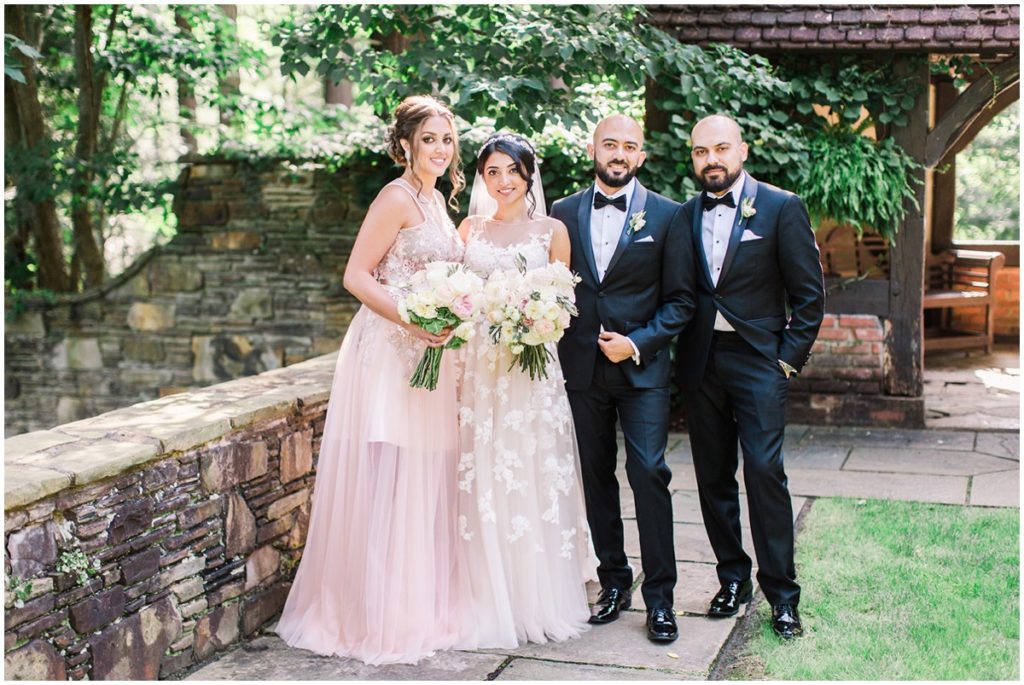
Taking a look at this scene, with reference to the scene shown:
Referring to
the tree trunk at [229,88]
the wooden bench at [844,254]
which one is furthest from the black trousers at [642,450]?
the tree trunk at [229,88]

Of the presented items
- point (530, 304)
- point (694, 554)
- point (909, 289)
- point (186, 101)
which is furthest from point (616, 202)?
point (186, 101)

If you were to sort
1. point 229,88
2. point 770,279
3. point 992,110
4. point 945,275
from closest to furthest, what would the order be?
point 770,279 → point 992,110 → point 229,88 → point 945,275

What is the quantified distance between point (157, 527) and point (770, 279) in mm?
2439

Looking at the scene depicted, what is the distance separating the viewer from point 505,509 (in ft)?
13.7

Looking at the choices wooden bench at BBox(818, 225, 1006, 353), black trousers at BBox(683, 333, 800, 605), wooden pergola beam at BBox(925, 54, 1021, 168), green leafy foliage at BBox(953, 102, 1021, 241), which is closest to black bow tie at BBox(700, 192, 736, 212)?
black trousers at BBox(683, 333, 800, 605)

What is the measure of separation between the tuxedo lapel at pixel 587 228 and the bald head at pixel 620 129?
0.25 metres

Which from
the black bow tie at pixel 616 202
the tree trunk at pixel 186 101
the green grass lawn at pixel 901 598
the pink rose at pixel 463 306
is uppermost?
the tree trunk at pixel 186 101

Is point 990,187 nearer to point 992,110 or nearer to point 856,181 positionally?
point 992,110

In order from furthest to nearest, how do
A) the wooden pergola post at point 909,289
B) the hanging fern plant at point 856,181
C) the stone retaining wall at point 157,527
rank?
the wooden pergola post at point 909,289 → the hanging fern plant at point 856,181 → the stone retaining wall at point 157,527

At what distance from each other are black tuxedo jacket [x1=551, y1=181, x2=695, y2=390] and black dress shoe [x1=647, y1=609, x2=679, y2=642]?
0.87m

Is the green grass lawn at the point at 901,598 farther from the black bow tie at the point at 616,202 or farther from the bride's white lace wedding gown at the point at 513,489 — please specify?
the black bow tie at the point at 616,202

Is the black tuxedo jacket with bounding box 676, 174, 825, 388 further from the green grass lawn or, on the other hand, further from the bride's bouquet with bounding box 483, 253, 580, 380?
the green grass lawn

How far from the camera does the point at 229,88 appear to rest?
10.7 m

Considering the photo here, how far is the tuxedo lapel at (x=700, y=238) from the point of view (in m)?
4.16
